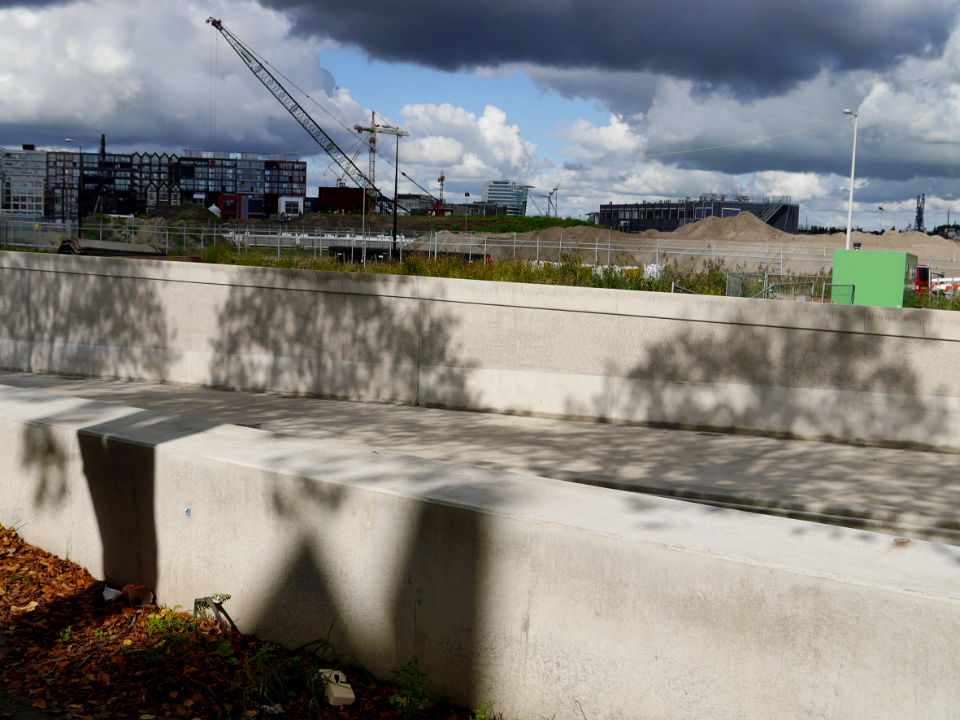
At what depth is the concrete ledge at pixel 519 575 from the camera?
284 cm

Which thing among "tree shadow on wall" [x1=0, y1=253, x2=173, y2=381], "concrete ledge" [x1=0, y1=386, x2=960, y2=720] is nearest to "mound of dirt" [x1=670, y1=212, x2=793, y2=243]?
"tree shadow on wall" [x1=0, y1=253, x2=173, y2=381]

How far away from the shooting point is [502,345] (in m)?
11.1

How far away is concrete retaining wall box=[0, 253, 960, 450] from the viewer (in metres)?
9.80

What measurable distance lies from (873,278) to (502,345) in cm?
1022

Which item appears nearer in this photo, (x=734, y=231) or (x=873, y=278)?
(x=873, y=278)

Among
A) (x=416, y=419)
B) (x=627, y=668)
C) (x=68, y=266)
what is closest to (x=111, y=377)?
(x=68, y=266)

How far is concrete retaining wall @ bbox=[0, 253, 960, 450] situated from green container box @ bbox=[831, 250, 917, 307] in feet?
25.0

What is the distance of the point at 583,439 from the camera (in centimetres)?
957

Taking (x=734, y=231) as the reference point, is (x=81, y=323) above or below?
below

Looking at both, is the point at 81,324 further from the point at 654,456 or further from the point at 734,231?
the point at 734,231

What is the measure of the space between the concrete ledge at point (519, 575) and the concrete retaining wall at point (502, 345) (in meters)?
6.37

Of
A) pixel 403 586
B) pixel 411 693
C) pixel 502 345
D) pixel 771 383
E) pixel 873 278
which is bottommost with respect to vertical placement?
pixel 411 693

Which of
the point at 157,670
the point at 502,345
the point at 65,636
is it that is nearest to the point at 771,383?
the point at 502,345

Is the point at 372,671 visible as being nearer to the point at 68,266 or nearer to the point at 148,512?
the point at 148,512
